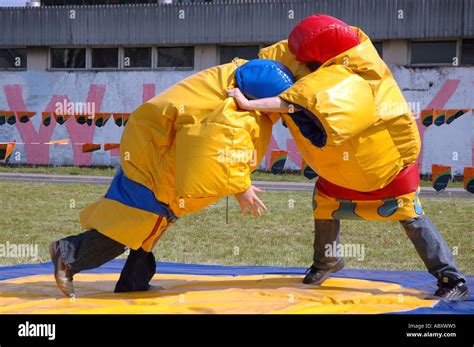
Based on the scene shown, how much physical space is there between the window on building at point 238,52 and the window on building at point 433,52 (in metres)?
3.89

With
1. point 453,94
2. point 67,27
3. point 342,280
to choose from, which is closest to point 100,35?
point 67,27

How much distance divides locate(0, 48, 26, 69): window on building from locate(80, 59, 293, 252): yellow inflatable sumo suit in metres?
18.7

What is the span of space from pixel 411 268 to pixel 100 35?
15.3 m

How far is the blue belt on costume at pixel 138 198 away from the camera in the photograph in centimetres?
440

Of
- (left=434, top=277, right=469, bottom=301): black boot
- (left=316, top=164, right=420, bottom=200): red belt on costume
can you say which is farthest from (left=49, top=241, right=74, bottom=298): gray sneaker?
(left=434, top=277, right=469, bottom=301): black boot

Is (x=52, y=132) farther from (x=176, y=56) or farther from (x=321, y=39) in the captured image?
(x=321, y=39)

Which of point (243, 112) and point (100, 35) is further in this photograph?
point (100, 35)

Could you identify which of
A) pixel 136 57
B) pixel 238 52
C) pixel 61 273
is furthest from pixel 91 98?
pixel 61 273

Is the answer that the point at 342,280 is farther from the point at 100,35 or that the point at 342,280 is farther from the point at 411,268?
the point at 100,35

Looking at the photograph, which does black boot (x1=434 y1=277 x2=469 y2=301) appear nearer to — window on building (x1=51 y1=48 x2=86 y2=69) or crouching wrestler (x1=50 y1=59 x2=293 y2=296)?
crouching wrestler (x1=50 y1=59 x2=293 y2=296)

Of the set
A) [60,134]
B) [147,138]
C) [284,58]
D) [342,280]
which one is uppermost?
[284,58]

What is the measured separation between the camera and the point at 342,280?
17.5ft

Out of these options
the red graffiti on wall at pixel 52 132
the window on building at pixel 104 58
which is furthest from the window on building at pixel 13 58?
the window on building at pixel 104 58
